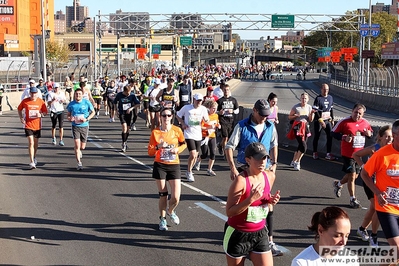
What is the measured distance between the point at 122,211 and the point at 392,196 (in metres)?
5.09

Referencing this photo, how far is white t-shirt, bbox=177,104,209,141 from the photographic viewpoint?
13.0m

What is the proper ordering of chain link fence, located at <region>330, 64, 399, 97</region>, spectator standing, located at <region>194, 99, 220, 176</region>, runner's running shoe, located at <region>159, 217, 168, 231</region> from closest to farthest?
runner's running shoe, located at <region>159, 217, 168, 231</region> → spectator standing, located at <region>194, 99, 220, 176</region> → chain link fence, located at <region>330, 64, 399, 97</region>

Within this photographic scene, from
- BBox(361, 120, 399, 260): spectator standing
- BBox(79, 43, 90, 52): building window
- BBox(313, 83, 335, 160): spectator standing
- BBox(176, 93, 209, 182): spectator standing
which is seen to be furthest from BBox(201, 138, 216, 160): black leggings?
BBox(79, 43, 90, 52): building window

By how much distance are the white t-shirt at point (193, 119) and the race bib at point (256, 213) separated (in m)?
7.32

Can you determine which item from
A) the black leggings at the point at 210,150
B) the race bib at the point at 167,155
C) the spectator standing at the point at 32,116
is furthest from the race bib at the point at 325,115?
the race bib at the point at 167,155

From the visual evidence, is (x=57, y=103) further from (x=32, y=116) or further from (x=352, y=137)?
(x=352, y=137)

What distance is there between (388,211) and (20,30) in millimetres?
89208

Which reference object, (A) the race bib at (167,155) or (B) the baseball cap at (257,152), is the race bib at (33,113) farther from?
(B) the baseball cap at (257,152)

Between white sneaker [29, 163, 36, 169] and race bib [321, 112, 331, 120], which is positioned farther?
race bib [321, 112, 331, 120]

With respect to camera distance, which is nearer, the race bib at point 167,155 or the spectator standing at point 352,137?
the race bib at point 167,155

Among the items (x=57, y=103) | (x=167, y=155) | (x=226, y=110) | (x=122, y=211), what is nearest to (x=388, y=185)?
(x=167, y=155)

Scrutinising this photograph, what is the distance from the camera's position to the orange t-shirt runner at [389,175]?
6422mm

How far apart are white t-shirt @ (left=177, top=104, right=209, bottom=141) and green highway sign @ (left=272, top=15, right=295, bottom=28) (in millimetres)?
43995

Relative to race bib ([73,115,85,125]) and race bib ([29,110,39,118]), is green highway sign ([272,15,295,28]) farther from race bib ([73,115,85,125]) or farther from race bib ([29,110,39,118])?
race bib ([29,110,39,118])
